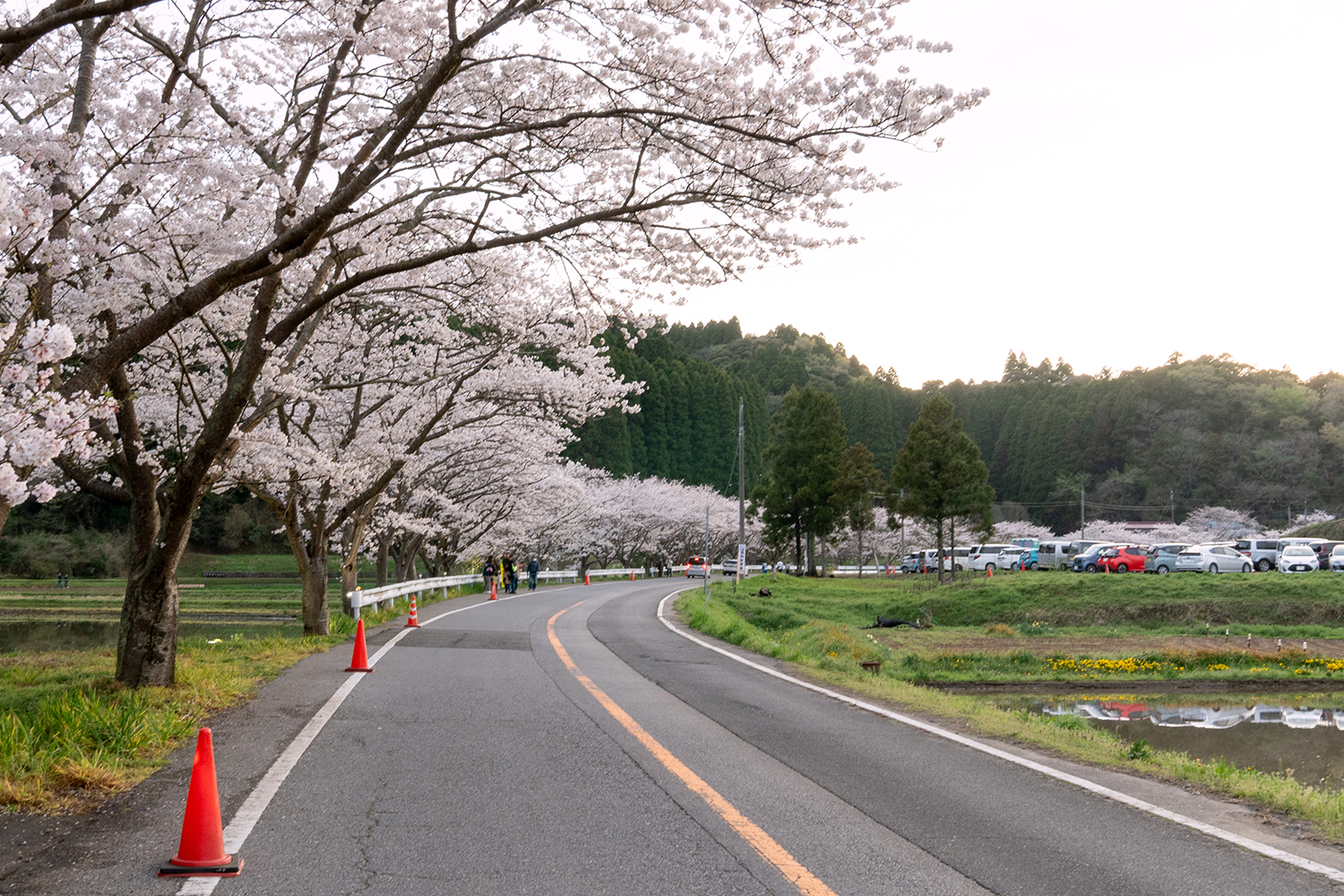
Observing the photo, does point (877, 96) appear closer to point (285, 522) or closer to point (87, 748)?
point (87, 748)

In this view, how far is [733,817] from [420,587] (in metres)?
22.3

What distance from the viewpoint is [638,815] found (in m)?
5.40

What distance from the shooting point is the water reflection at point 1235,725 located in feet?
44.2

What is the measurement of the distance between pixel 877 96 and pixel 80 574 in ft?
214

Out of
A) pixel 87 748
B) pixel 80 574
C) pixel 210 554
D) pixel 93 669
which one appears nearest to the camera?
pixel 87 748

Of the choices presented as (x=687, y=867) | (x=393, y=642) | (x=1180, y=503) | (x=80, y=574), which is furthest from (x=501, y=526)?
(x=1180, y=503)

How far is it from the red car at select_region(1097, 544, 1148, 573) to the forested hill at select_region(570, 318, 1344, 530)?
3500cm

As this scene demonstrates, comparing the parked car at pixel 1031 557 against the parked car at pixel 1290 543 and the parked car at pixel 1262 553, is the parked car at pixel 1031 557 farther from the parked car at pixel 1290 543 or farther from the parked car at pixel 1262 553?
the parked car at pixel 1290 543

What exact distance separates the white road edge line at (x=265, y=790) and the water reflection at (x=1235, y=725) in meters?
11.1

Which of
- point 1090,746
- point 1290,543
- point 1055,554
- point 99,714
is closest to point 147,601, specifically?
point 99,714

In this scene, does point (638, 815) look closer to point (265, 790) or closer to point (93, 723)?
point (265, 790)

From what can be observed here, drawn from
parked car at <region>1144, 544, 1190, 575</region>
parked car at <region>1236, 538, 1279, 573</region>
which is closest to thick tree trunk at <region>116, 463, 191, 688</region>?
parked car at <region>1144, 544, 1190, 575</region>

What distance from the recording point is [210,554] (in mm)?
72250

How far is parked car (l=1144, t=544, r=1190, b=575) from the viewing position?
145 ft
